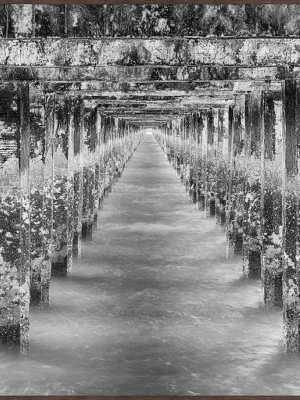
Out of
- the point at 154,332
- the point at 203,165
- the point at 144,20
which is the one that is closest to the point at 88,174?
the point at 203,165

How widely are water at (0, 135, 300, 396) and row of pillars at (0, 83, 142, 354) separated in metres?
0.37

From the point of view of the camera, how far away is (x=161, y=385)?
Result: 4703 mm

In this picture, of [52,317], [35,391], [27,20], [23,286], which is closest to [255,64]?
[27,20]

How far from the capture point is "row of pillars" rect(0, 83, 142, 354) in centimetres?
493

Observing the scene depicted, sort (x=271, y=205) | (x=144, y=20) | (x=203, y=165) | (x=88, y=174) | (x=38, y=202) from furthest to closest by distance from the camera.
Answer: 1. (x=203, y=165)
2. (x=88, y=174)
3. (x=271, y=205)
4. (x=38, y=202)
5. (x=144, y=20)

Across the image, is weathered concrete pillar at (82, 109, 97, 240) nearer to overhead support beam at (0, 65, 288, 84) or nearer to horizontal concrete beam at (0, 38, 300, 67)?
overhead support beam at (0, 65, 288, 84)

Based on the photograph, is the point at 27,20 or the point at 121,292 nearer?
the point at 27,20

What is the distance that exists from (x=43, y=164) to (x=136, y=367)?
2.38 meters

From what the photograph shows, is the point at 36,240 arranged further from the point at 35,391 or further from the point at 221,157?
the point at 221,157

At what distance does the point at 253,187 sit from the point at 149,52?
374 cm

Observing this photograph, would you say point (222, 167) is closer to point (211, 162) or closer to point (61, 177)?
point (211, 162)

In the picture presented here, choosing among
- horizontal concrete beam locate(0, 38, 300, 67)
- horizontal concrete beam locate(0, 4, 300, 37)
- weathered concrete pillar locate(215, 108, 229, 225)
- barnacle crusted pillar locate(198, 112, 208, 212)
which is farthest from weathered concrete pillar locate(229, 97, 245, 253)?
horizontal concrete beam locate(0, 4, 300, 37)

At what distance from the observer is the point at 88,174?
10.2 meters

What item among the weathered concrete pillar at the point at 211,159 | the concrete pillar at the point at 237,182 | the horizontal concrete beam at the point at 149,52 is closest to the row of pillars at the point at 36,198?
the horizontal concrete beam at the point at 149,52
